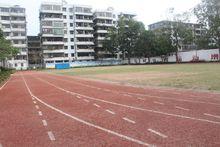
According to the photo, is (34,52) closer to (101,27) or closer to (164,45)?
(101,27)

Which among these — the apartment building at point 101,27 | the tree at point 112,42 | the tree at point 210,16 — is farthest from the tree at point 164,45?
the apartment building at point 101,27

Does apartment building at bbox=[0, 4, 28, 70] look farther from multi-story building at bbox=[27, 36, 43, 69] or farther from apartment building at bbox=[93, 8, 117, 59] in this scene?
apartment building at bbox=[93, 8, 117, 59]

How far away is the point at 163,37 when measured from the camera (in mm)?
91625

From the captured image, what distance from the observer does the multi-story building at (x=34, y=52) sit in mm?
114125

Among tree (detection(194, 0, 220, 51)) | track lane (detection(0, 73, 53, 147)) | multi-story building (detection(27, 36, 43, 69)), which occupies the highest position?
tree (detection(194, 0, 220, 51))

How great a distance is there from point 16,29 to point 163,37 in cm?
4889

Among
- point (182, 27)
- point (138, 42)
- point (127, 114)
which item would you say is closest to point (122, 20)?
point (138, 42)

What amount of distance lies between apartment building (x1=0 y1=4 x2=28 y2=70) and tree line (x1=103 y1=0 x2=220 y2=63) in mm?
26559

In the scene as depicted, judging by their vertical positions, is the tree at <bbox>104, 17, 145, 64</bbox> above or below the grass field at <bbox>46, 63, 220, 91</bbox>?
above

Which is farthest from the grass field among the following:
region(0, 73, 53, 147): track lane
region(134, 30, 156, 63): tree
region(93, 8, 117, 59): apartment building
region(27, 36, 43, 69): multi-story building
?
region(93, 8, 117, 59): apartment building

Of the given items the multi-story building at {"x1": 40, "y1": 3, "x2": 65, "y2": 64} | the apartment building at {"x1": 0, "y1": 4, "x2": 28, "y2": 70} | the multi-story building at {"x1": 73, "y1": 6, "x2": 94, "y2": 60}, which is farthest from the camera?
the multi-story building at {"x1": 73, "y1": 6, "x2": 94, "y2": 60}

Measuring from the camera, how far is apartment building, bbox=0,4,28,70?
110688 millimetres

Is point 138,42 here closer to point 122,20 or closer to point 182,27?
point 122,20

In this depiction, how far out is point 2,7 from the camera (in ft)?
362
